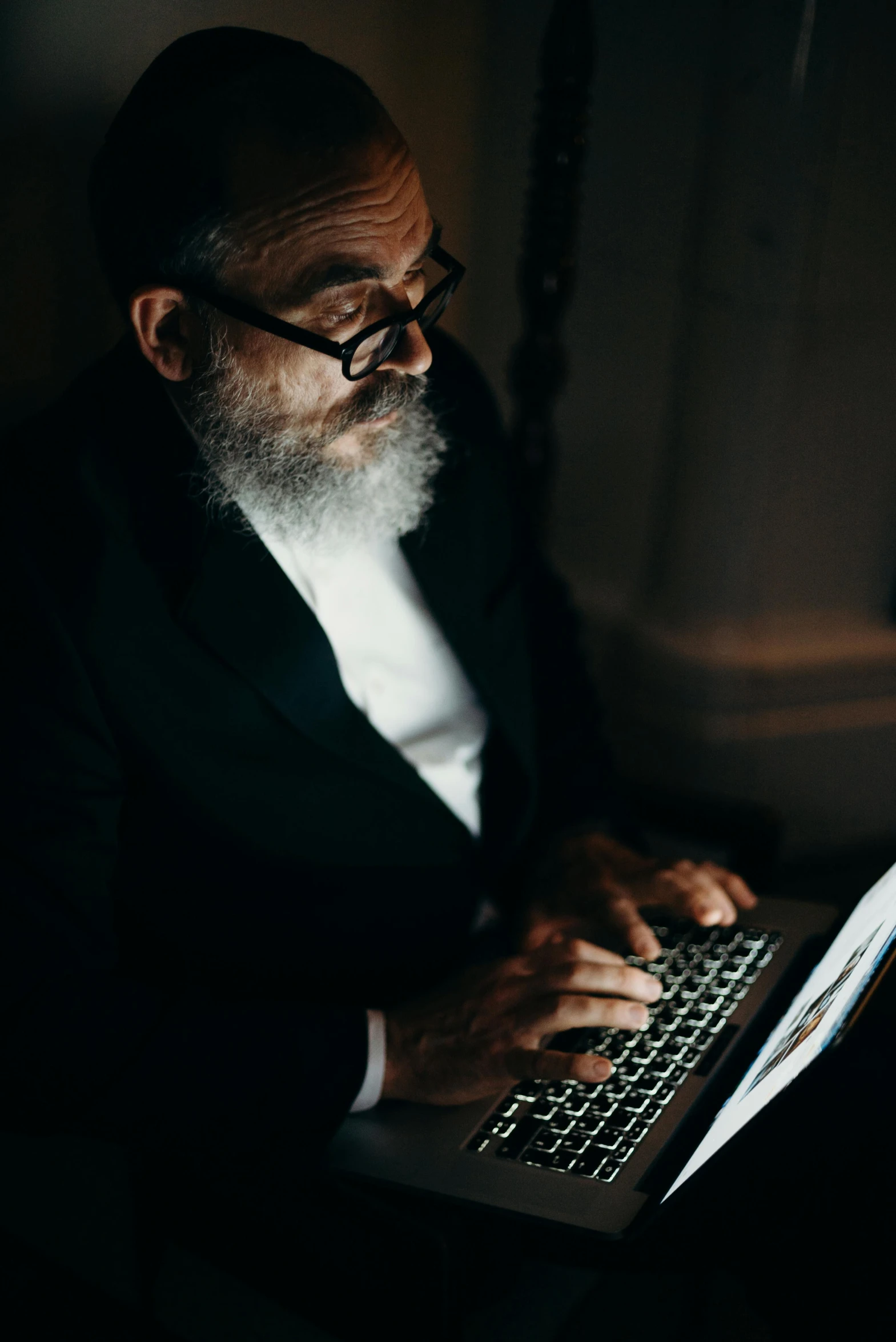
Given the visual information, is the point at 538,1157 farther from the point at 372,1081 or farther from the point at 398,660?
the point at 398,660

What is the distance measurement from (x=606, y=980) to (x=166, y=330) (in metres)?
0.83

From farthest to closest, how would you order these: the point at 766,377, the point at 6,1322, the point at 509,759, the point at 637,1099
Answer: the point at 766,377 → the point at 509,759 → the point at 6,1322 → the point at 637,1099

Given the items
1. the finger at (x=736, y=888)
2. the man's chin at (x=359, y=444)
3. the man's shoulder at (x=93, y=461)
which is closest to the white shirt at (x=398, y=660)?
the man's chin at (x=359, y=444)

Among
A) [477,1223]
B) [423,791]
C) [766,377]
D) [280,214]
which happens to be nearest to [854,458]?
[766,377]

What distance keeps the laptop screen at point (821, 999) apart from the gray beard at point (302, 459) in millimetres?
734

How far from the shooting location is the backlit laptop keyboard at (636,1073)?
1.03m

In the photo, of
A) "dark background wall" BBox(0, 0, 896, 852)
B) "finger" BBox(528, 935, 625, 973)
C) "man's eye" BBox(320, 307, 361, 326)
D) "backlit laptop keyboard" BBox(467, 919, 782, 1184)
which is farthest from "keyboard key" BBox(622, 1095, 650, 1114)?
"man's eye" BBox(320, 307, 361, 326)

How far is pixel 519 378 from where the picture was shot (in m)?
1.78

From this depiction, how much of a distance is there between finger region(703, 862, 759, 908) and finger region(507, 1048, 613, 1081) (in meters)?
0.41

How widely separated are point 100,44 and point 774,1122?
144 cm

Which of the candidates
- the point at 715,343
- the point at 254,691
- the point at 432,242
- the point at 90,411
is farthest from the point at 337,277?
the point at 715,343

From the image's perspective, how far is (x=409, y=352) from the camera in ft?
4.01

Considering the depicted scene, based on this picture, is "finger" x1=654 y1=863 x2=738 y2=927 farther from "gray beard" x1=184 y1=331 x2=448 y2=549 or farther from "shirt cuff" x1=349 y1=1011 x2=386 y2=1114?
"gray beard" x1=184 y1=331 x2=448 y2=549

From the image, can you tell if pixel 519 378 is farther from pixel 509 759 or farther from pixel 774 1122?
pixel 774 1122
